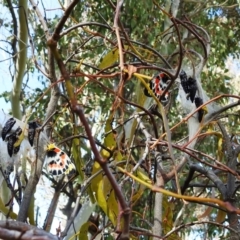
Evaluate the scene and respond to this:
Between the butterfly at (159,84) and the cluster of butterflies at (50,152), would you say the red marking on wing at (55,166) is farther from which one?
the butterfly at (159,84)

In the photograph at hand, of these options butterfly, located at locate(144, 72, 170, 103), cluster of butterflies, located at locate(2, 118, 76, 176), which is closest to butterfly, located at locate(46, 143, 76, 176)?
cluster of butterflies, located at locate(2, 118, 76, 176)

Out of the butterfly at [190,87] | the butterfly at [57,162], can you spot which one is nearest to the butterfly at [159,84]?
the butterfly at [190,87]

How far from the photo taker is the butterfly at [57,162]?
1.01m

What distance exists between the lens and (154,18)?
3707mm

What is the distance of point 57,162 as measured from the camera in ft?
3.35

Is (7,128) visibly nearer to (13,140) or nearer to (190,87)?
(13,140)

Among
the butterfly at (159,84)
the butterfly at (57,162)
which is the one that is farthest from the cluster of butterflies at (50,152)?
the butterfly at (159,84)

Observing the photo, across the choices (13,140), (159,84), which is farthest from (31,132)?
(159,84)

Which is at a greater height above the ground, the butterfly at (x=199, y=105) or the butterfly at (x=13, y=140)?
the butterfly at (x=199, y=105)

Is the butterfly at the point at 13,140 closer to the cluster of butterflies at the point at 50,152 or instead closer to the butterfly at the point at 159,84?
the cluster of butterflies at the point at 50,152

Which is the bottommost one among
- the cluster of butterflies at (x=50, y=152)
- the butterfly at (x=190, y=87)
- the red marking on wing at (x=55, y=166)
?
the red marking on wing at (x=55, y=166)

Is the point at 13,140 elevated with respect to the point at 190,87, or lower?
lower

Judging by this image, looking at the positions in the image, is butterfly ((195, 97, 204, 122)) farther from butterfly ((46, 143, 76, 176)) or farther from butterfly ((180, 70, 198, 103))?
butterfly ((46, 143, 76, 176))

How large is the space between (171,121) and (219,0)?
3.11ft
